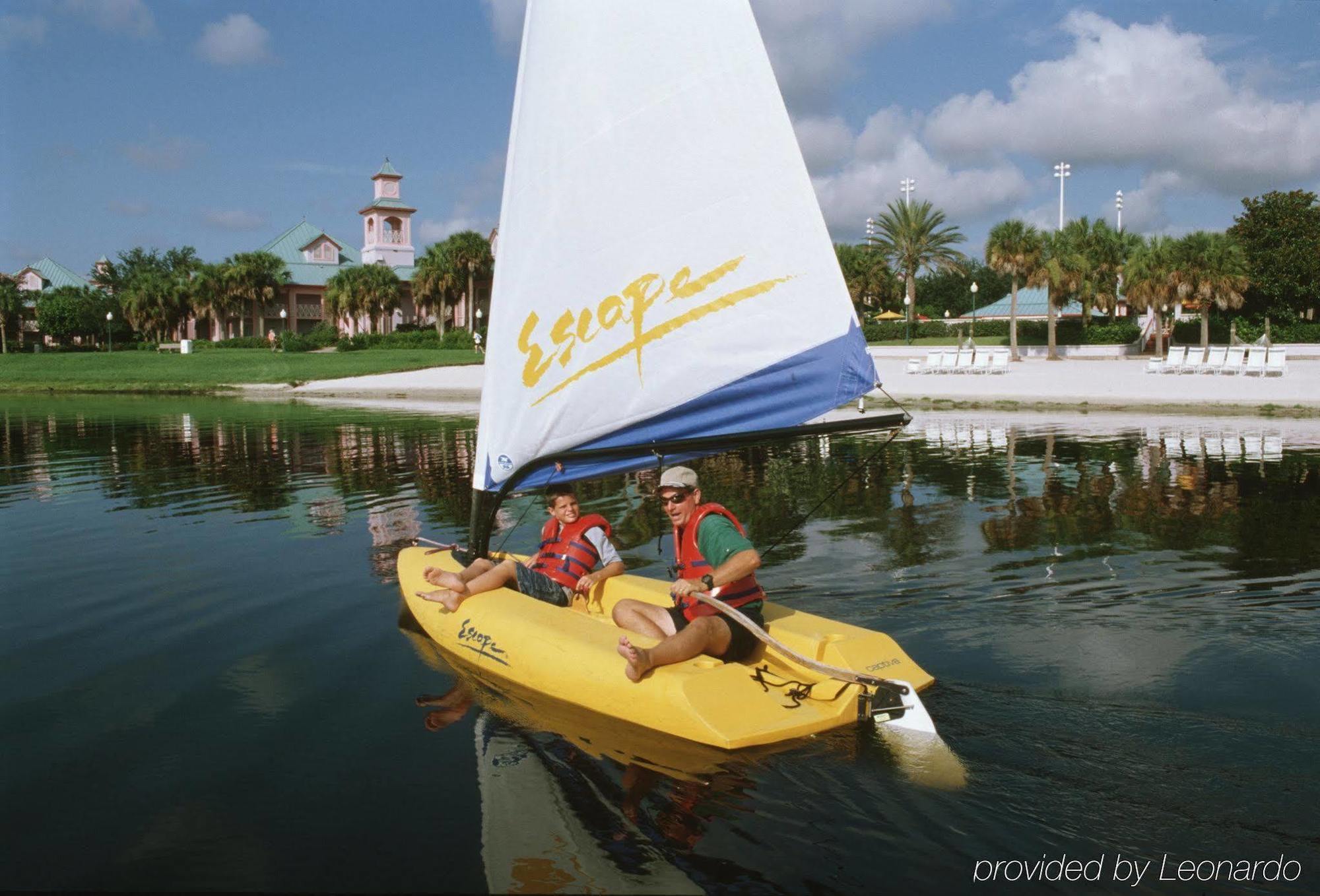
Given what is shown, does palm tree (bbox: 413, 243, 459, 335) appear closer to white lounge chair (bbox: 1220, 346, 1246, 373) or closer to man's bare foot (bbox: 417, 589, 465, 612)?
white lounge chair (bbox: 1220, 346, 1246, 373)

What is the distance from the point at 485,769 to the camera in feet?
19.9

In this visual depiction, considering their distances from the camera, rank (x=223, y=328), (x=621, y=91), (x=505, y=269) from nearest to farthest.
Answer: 1. (x=621, y=91)
2. (x=505, y=269)
3. (x=223, y=328)

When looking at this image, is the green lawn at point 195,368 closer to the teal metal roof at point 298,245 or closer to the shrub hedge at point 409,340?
the shrub hedge at point 409,340

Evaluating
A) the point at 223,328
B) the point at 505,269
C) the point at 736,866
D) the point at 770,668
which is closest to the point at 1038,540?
the point at 770,668

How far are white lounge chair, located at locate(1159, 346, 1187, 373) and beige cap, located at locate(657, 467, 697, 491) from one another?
34402 millimetres

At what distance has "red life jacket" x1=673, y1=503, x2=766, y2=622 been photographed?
21.7 feet

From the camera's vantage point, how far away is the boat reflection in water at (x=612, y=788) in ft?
16.2

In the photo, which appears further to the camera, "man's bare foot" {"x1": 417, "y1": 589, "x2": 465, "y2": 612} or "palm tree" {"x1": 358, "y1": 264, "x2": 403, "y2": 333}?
"palm tree" {"x1": 358, "y1": 264, "x2": 403, "y2": 333}

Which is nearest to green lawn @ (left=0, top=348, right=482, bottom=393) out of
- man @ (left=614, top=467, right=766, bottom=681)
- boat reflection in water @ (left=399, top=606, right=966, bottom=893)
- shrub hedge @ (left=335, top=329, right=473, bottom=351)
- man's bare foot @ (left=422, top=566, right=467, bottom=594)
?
shrub hedge @ (left=335, top=329, right=473, bottom=351)

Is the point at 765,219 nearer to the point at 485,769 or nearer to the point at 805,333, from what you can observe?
the point at 805,333

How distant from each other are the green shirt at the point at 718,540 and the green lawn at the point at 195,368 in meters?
41.2

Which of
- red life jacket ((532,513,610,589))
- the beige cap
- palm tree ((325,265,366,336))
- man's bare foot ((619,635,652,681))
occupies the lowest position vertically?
man's bare foot ((619,635,652,681))

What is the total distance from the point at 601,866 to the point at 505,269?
14.2ft

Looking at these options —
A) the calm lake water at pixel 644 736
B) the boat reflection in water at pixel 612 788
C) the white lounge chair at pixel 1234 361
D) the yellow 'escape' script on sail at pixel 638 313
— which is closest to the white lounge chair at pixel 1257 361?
the white lounge chair at pixel 1234 361
